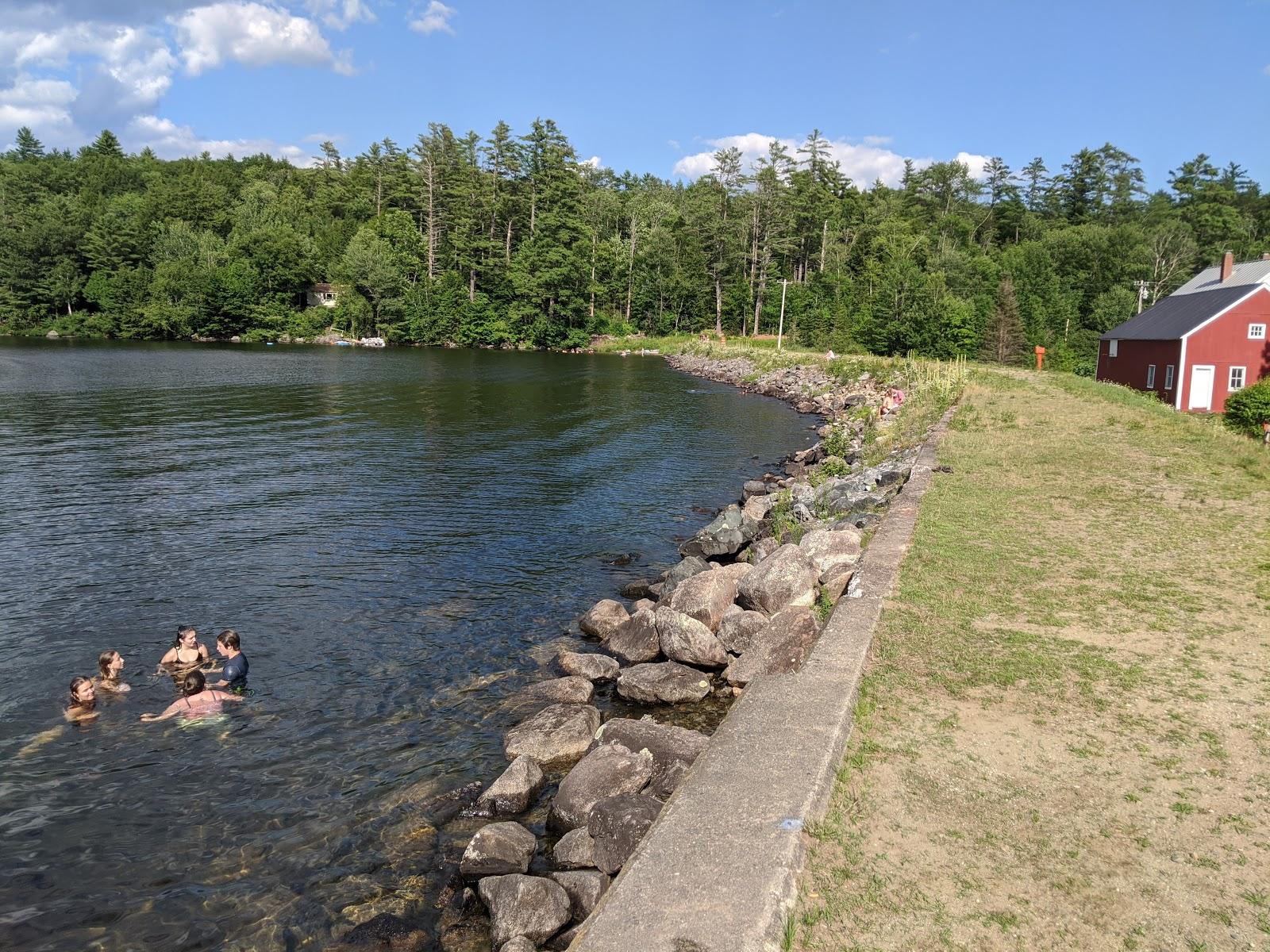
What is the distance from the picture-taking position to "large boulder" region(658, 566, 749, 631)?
13.2 m

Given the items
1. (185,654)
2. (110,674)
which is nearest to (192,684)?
(185,654)

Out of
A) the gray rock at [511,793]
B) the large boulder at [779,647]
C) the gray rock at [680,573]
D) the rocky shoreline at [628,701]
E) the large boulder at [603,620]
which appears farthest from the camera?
the gray rock at [680,573]

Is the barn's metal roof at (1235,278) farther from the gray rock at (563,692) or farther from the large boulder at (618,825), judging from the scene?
the large boulder at (618,825)

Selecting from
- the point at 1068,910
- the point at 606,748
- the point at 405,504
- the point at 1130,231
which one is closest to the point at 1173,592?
the point at 1068,910

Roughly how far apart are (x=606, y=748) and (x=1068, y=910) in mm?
4725

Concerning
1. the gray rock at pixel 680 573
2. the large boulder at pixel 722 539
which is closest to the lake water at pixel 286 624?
the large boulder at pixel 722 539

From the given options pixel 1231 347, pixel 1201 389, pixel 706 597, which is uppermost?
pixel 1231 347

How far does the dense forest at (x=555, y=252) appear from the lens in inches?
3548

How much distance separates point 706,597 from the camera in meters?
13.4

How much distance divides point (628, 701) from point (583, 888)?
4.54 m

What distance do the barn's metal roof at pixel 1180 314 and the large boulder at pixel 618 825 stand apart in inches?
1842

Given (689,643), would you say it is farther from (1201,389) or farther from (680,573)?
(1201,389)

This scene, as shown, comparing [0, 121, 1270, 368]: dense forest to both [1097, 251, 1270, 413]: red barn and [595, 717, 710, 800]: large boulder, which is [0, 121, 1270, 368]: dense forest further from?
[595, 717, 710, 800]: large boulder

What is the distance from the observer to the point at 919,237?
94.7 meters
